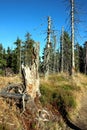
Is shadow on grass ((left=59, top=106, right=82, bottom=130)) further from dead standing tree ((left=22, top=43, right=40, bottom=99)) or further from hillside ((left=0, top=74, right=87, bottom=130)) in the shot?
dead standing tree ((left=22, top=43, right=40, bottom=99))

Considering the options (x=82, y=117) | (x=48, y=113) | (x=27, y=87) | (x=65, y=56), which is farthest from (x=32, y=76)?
(x=65, y=56)

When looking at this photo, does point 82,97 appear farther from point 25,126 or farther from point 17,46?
point 17,46

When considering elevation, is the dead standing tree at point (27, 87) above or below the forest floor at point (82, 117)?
above

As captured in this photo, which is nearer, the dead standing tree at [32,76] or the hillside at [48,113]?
the hillside at [48,113]

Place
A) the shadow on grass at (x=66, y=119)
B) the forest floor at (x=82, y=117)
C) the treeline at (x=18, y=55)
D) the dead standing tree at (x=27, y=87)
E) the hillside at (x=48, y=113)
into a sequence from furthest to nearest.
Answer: the treeline at (x=18, y=55) < the forest floor at (x=82, y=117) < the shadow on grass at (x=66, y=119) < the dead standing tree at (x=27, y=87) < the hillside at (x=48, y=113)

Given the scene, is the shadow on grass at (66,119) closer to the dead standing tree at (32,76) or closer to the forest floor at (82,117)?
the forest floor at (82,117)

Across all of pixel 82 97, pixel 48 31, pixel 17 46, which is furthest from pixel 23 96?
pixel 17 46

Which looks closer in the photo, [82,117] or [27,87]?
[27,87]

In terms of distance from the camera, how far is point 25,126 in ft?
30.3

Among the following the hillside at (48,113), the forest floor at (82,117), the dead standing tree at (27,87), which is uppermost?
the dead standing tree at (27,87)

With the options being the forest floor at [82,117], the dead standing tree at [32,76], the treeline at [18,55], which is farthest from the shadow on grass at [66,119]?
the treeline at [18,55]

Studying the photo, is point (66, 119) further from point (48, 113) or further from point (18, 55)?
point (18, 55)

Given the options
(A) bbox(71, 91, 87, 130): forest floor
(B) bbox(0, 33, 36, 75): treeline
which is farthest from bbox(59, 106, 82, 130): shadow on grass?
(B) bbox(0, 33, 36, 75): treeline

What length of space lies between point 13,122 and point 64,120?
11.9ft
